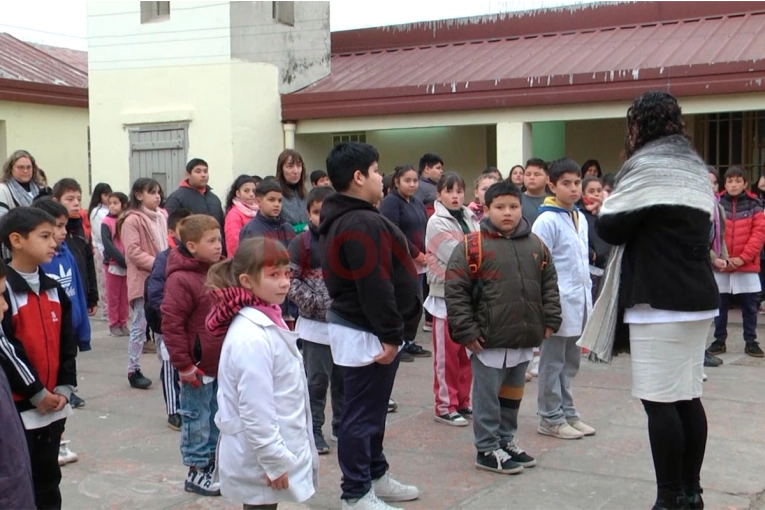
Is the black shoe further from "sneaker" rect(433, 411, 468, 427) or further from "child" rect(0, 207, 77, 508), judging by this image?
"child" rect(0, 207, 77, 508)

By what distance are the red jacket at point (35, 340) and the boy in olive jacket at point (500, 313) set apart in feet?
6.91

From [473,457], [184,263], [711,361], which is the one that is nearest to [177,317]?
[184,263]

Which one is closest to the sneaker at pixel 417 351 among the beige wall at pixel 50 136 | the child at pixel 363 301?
the child at pixel 363 301

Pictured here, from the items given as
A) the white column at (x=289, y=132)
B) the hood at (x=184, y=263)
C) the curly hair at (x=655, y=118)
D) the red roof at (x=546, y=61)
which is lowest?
the hood at (x=184, y=263)

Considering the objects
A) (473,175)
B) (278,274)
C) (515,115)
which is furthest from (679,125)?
(473,175)

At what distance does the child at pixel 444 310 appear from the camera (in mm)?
6164

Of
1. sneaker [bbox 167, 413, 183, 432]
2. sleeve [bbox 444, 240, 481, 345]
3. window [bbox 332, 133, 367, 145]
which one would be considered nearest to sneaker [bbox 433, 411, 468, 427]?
sleeve [bbox 444, 240, 481, 345]

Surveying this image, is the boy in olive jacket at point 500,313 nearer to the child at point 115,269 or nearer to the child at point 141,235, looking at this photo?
the child at point 141,235

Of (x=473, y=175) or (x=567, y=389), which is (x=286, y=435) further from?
(x=473, y=175)

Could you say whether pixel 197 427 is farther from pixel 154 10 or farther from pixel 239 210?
pixel 154 10

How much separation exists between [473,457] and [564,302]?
46.3 inches

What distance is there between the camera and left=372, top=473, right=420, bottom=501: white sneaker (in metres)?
4.58

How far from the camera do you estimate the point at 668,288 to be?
3.97 m

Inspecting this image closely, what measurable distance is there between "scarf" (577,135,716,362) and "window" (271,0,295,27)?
1067cm
